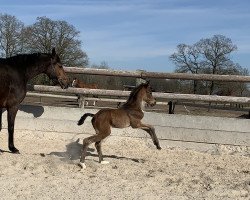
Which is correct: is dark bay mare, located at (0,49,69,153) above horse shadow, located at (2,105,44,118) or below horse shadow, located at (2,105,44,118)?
above

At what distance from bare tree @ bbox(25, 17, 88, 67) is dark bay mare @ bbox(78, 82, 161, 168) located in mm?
26974

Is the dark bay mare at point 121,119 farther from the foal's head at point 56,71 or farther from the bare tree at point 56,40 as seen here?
the bare tree at point 56,40

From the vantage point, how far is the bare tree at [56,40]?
1406 inches

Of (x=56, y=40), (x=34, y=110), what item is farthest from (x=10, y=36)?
(x=34, y=110)

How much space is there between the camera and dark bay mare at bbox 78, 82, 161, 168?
7.25m

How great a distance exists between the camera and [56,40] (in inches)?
1479

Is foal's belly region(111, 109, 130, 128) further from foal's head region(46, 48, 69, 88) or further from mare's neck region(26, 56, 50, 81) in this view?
mare's neck region(26, 56, 50, 81)

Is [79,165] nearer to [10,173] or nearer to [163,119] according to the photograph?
[10,173]

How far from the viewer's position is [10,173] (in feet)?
21.3

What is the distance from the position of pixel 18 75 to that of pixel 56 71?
0.76 metres

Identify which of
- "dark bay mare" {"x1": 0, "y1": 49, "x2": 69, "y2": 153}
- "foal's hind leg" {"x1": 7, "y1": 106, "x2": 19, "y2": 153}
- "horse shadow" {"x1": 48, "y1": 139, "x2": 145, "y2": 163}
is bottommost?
"horse shadow" {"x1": 48, "y1": 139, "x2": 145, "y2": 163}

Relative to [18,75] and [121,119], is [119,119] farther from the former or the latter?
[18,75]

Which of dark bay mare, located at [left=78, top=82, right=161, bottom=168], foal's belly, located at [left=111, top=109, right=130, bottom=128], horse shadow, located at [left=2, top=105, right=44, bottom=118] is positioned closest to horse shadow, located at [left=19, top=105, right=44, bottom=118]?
horse shadow, located at [left=2, top=105, right=44, bottom=118]

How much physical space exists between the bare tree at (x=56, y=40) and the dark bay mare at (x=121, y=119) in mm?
26974
